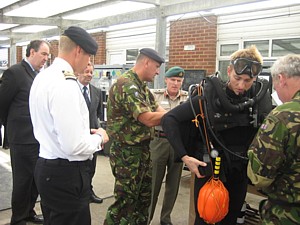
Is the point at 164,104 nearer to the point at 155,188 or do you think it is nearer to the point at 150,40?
the point at 155,188

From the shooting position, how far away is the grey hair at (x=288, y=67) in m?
1.70

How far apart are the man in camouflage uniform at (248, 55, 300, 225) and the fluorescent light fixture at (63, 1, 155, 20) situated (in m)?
3.76

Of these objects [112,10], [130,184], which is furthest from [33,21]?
[130,184]

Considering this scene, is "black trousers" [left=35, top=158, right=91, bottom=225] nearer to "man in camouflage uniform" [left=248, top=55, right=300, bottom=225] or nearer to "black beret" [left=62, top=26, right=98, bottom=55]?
"black beret" [left=62, top=26, right=98, bottom=55]

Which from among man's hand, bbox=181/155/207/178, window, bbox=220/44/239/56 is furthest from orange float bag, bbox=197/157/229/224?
window, bbox=220/44/239/56

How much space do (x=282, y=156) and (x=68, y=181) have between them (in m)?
1.17

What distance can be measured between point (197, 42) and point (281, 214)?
17.3 feet

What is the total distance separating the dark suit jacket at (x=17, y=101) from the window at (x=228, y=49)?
434 centimetres

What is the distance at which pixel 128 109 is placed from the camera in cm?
257

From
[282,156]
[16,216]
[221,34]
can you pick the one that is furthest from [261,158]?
[221,34]

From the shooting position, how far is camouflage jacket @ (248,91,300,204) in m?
1.59

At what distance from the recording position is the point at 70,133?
1.73m

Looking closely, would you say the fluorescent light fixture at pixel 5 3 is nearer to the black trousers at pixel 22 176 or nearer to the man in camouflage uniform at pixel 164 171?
the black trousers at pixel 22 176

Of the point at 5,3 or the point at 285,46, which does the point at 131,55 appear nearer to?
the point at 5,3
